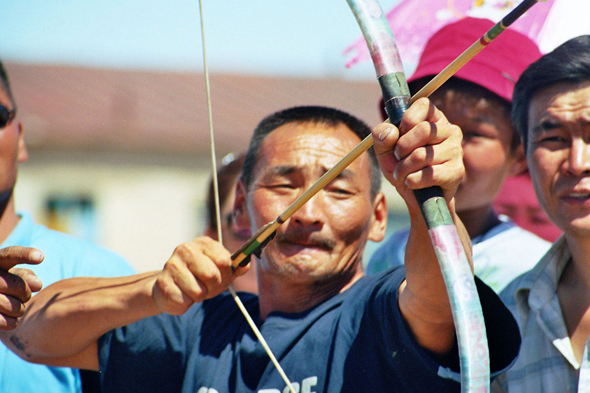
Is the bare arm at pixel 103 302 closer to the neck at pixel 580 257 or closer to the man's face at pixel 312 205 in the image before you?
the man's face at pixel 312 205

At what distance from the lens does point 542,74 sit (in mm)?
1889

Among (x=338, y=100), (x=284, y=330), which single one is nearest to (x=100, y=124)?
(x=338, y=100)

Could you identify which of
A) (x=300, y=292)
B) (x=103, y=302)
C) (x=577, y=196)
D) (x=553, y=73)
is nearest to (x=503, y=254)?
(x=577, y=196)

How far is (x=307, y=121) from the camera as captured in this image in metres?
2.06

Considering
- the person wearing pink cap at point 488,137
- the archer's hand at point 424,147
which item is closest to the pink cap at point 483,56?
the person wearing pink cap at point 488,137

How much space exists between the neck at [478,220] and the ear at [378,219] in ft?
1.40

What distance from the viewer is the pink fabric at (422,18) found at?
2.72 meters

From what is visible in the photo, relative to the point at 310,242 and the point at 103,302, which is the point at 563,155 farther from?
the point at 103,302

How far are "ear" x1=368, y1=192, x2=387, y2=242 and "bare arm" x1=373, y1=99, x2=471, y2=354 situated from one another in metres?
0.51

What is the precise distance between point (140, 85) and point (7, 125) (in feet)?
39.0

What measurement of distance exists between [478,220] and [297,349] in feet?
3.16

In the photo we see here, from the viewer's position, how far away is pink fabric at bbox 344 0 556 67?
8.91 feet

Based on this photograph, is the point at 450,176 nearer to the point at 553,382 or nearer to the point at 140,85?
the point at 553,382

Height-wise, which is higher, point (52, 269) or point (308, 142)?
point (308, 142)
